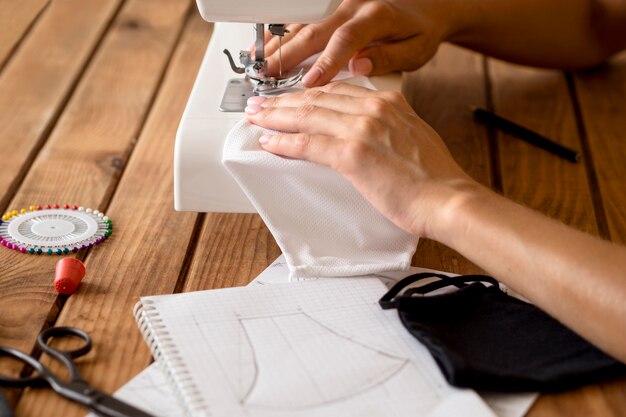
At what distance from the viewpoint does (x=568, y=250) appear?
114cm

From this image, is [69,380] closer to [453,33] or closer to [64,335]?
[64,335]

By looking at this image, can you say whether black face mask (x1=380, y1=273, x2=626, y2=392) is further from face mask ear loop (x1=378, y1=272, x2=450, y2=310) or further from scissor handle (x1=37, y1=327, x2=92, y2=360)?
scissor handle (x1=37, y1=327, x2=92, y2=360)

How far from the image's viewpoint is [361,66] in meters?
1.61

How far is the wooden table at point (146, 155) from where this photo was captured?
1213mm

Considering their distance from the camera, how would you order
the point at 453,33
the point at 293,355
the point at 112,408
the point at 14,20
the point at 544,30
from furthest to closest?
the point at 14,20 → the point at 544,30 → the point at 453,33 → the point at 293,355 → the point at 112,408

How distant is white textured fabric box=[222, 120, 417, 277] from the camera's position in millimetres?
1302

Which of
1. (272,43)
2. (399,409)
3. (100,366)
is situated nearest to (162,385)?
(100,366)

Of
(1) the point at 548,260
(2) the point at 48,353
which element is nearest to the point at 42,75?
(2) the point at 48,353

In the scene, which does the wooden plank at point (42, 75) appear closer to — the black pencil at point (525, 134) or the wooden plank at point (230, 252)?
the wooden plank at point (230, 252)

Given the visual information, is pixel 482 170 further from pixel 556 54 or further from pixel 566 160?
pixel 556 54

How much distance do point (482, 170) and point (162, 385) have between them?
2.67 ft

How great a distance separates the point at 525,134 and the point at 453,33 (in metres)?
0.25

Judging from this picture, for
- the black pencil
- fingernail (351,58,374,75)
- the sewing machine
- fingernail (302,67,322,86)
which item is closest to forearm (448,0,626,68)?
the black pencil

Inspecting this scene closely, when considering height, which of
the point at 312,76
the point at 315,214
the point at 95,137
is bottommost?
the point at 95,137
